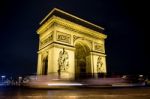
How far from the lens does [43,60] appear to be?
17531 mm

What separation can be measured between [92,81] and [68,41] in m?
4.66

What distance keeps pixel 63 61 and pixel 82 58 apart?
15.1 feet

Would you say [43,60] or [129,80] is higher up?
[43,60]

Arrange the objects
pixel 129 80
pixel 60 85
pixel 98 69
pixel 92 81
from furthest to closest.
Result: pixel 98 69, pixel 129 80, pixel 92 81, pixel 60 85

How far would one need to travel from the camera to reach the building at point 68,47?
15.0 meters

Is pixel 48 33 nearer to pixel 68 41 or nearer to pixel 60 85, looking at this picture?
pixel 68 41

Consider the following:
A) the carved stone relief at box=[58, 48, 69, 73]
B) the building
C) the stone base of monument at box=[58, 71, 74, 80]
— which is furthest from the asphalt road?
the carved stone relief at box=[58, 48, 69, 73]

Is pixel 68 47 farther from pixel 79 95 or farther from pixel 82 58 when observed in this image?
pixel 79 95

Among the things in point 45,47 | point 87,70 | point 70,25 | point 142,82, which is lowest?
point 142,82

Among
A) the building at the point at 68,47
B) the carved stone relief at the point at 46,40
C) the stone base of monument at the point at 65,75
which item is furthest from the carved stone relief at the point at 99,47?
the carved stone relief at the point at 46,40

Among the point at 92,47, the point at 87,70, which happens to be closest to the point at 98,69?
the point at 87,70

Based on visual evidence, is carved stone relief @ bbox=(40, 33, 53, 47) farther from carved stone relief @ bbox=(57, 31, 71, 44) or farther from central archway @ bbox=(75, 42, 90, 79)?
central archway @ bbox=(75, 42, 90, 79)

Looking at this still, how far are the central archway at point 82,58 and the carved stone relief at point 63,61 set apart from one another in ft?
10.6

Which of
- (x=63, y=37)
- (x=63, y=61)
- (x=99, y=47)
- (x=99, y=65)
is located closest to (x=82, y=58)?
(x=99, y=65)
